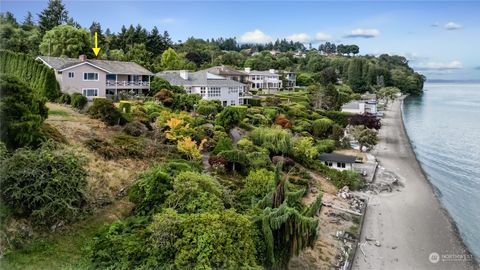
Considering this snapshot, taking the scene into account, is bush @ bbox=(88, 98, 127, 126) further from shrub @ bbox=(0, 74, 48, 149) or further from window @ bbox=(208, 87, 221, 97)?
window @ bbox=(208, 87, 221, 97)

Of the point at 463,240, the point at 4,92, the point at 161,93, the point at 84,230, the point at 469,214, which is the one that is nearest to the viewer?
the point at 84,230

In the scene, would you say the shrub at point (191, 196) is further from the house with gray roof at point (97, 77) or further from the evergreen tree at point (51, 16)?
the evergreen tree at point (51, 16)

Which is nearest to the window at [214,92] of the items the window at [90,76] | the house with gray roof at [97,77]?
the house with gray roof at [97,77]

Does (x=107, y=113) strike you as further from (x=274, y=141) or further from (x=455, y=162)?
(x=455, y=162)

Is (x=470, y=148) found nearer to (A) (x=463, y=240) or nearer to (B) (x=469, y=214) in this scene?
(B) (x=469, y=214)

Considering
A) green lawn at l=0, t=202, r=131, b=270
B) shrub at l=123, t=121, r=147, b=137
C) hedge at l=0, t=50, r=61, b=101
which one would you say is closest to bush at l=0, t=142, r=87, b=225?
green lawn at l=0, t=202, r=131, b=270

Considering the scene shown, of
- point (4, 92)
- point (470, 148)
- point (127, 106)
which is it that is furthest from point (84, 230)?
point (470, 148)
